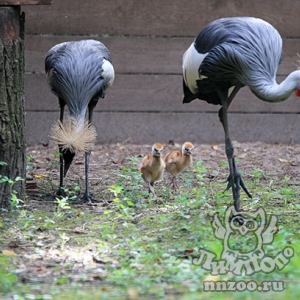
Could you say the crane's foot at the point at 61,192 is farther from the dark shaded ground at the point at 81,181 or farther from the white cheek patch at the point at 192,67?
the white cheek patch at the point at 192,67

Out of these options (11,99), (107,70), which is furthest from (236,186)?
(11,99)

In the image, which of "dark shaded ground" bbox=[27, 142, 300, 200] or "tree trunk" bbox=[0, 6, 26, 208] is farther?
"dark shaded ground" bbox=[27, 142, 300, 200]

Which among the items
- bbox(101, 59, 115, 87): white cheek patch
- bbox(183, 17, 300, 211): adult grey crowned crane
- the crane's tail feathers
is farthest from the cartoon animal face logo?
bbox(101, 59, 115, 87): white cheek patch

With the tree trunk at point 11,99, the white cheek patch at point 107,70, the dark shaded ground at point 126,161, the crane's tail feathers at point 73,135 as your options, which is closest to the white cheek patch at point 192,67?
the white cheek patch at point 107,70

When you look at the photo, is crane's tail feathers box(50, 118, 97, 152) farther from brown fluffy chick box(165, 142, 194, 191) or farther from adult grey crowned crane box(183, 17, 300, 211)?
adult grey crowned crane box(183, 17, 300, 211)

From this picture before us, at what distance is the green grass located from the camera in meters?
3.46

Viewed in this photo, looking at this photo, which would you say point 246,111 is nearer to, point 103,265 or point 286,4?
point 286,4

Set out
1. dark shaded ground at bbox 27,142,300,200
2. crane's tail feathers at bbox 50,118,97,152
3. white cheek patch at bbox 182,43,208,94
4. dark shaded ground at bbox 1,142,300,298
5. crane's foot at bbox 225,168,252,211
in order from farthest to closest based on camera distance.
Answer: dark shaded ground at bbox 27,142,300,200 → crane's tail feathers at bbox 50,118,97,152 → white cheek patch at bbox 182,43,208,94 → crane's foot at bbox 225,168,252,211 → dark shaded ground at bbox 1,142,300,298

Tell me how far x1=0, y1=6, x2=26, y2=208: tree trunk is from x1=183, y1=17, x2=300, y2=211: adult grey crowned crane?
131 cm

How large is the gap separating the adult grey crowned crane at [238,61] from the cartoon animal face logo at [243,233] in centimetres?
19

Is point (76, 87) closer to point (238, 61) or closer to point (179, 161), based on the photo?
point (179, 161)

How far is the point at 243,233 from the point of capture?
14.7ft

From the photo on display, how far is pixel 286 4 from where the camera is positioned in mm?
7734

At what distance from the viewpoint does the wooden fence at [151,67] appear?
7574mm
